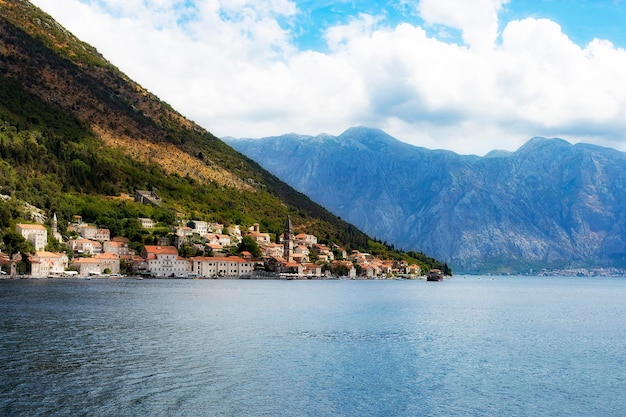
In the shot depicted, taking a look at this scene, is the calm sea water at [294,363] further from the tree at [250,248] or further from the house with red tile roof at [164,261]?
the tree at [250,248]

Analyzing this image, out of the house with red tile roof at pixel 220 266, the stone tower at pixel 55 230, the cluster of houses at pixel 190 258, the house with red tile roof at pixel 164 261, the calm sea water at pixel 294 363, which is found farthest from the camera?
the house with red tile roof at pixel 220 266

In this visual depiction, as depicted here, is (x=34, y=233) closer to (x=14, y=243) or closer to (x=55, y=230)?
(x=14, y=243)

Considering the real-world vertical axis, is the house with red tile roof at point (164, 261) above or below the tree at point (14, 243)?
below

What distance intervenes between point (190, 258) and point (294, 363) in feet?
387

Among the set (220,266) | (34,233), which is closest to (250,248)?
(220,266)

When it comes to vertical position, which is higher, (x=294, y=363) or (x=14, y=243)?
(x=14, y=243)

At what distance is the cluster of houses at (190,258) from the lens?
127m

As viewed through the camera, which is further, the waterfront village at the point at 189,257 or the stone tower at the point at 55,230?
the stone tower at the point at 55,230

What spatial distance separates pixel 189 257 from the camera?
155m

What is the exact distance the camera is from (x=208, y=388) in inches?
1268

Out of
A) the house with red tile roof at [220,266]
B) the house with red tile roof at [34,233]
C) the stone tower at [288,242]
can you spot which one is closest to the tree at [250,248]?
the house with red tile roof at [220,266]

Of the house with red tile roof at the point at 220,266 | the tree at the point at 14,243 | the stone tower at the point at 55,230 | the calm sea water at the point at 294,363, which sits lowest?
the calm sea water at the point at 294,363

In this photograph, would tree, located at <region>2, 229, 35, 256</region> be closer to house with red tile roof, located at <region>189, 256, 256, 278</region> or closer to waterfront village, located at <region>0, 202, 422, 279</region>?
waterfront village, located at <region>0, 202, 422, 279</region>

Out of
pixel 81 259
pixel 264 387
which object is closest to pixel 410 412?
pixel 264 387
